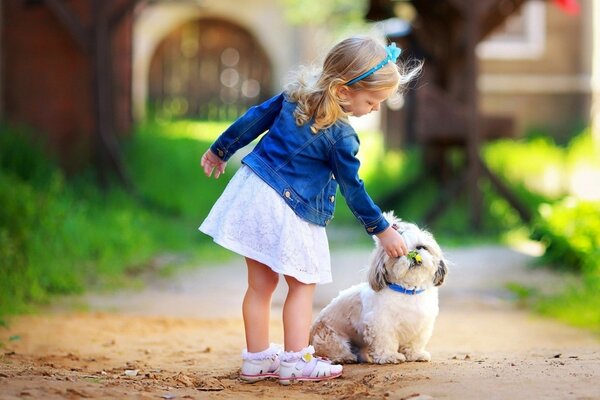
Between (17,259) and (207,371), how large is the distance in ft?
10.1

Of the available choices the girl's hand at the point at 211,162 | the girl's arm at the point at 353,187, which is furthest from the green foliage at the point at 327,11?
the girl's arm at the point at 353,187

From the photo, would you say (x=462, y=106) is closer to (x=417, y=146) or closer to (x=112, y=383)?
(x=417, y=146)

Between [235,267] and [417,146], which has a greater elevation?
[417,146]

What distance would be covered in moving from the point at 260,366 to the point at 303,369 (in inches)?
9.5

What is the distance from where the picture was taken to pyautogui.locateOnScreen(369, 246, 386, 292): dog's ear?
512cm

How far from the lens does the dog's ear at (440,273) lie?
5.18 m

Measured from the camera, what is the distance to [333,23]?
24.5m

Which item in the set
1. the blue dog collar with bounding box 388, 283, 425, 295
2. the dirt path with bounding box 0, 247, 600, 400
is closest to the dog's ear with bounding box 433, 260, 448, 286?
the blue dog collar with bounding box 388, 283, 425, 295

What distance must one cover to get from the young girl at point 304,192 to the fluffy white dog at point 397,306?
0.12 meters

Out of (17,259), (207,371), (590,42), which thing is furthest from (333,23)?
(207,371)

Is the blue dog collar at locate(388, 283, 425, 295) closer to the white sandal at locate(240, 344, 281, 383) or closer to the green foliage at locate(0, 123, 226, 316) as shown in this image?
the white sandal at locate(240, 344, 281, 383)

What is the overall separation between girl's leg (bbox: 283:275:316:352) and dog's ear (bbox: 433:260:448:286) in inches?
23.9

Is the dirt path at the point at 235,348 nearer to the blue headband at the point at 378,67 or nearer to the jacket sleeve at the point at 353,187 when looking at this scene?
the jacket sleeve at the point at 353,187

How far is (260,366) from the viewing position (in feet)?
16.9
